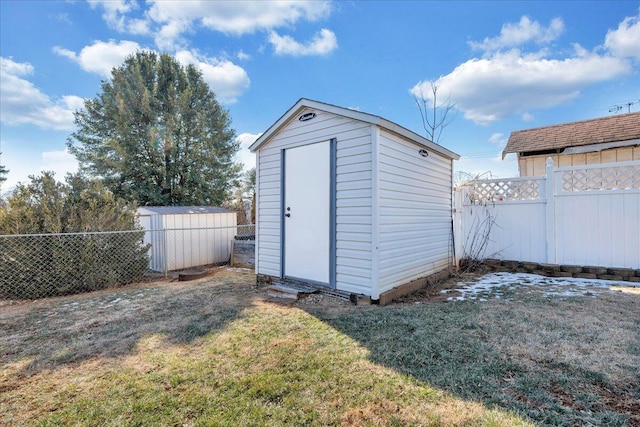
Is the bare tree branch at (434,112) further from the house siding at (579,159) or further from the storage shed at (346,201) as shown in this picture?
the storage shed at (346,201)

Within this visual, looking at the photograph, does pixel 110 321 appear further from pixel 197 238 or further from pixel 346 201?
pixel 197 238

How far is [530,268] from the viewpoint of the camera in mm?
5535

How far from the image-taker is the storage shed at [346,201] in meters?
3.75

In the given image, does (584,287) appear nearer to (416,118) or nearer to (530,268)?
(530,268)

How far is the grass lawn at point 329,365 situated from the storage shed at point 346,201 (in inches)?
26.1

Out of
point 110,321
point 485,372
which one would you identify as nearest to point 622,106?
point 485,372

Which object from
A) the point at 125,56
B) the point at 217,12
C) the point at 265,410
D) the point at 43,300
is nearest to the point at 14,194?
the point at 43,300

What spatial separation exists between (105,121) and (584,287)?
51.4ft

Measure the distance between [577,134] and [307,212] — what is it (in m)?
7.50

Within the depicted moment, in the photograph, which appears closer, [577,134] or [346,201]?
[346,201]

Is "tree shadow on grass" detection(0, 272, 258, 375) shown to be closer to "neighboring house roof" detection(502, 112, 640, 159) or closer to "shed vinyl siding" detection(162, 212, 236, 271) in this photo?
"shed vinyl siding" detection(162, 212, 236, 271)

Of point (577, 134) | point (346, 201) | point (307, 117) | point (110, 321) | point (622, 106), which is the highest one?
point (622, 106)

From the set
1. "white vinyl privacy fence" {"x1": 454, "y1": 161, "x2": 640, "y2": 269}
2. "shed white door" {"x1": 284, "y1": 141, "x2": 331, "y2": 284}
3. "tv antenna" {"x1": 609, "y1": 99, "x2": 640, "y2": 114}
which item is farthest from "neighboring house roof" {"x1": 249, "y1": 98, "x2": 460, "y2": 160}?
"tv antenna" {"x1": 609, "y1": 99, "x2": 640, "y2": 114}

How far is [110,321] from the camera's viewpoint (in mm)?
3365
